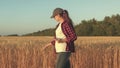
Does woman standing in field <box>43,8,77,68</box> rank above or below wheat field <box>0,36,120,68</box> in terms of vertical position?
above

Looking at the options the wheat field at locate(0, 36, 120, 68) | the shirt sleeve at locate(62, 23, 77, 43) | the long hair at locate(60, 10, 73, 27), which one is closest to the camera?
the shirt sleeve at locate(62, 23, 77, 43)

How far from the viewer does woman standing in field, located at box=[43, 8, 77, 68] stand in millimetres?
6836

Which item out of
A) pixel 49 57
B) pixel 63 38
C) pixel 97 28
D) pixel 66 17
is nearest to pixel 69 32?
pixel 63 38

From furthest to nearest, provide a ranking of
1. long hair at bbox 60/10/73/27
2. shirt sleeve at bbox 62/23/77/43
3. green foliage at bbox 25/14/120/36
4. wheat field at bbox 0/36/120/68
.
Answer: green foliage at bbox 25/14/120/36
wheat field at bbox 0/36/120/68
long hair at bbox 60/10/73/27
shirt sleeve at bbox 62/23/77/43

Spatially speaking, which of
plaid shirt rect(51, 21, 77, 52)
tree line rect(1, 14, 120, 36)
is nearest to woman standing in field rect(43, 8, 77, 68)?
plaid shirt rect(51, 21, 77, 52)

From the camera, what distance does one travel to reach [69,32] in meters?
6.87

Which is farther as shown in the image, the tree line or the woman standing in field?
the tree line

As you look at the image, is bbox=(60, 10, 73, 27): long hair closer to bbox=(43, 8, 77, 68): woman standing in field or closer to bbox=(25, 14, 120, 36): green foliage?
bbox=(43, 8, 77, 68): woman standing in field

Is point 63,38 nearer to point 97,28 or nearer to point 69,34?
point 69,34

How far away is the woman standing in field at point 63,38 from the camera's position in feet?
22.4

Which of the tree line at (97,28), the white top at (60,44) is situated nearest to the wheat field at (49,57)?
the white top at (60,44)

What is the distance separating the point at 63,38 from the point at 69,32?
0.46 ft

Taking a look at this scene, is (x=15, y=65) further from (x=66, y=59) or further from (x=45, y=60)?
(x=66, y=59)

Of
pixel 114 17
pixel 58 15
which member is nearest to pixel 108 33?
pixel 114 17
